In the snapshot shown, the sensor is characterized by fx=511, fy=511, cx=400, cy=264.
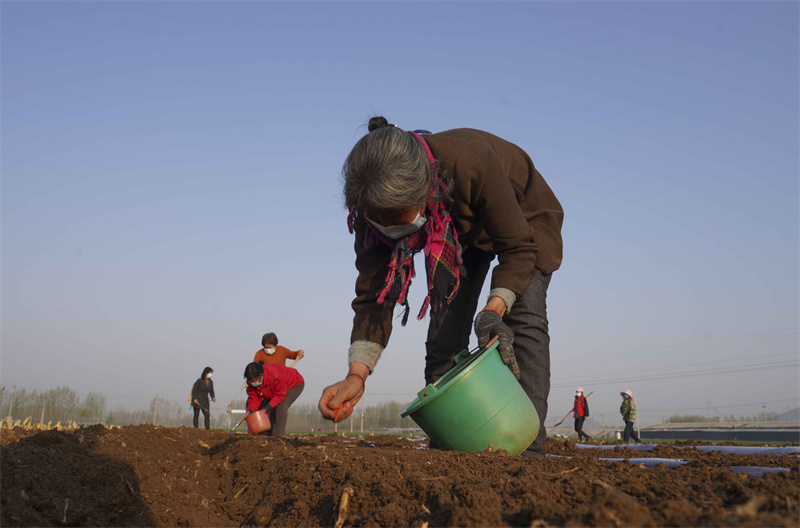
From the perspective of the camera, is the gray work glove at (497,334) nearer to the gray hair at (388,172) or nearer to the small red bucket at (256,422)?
the gray hair at (388,172)

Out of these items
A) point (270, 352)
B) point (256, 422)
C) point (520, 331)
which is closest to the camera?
point (520, 331)

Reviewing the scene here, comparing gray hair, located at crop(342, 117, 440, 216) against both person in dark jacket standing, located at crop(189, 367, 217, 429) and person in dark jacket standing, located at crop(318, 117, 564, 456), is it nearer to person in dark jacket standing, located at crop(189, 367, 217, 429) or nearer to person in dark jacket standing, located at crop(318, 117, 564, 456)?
person in dark jacket standing, located at crop(318, 117, 564, 456)

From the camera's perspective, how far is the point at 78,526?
1.87 meters

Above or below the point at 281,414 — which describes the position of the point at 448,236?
above

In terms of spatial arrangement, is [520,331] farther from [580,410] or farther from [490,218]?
[580,410]

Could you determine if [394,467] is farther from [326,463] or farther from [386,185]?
[386,185]

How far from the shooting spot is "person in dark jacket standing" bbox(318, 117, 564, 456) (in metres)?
2.33

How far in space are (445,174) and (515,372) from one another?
1037mm

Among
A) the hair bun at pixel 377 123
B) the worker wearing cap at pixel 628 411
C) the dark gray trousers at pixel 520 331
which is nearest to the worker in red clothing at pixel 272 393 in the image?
the dark gray trousers at pixel 520 331

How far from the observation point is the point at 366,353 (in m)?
2.78

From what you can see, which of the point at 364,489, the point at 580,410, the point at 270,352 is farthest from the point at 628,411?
the point at 364,489

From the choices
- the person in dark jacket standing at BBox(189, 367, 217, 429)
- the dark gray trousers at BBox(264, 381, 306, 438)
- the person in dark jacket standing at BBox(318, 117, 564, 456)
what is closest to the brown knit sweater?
the person in dark jacket standing at BBox(318, 117, 564, 456)

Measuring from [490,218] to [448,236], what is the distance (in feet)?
0.76

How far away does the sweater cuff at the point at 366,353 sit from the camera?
2.76 m
